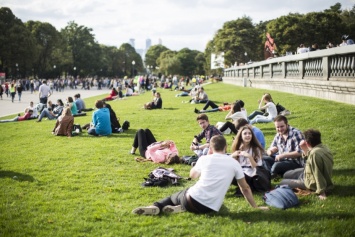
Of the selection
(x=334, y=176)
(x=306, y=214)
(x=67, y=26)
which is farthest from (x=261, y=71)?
(x=67, y=26)

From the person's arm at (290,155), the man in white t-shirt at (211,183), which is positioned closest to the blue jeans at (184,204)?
the man in white t-shirt at (211,183)

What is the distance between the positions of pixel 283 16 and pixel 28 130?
63.1 metres

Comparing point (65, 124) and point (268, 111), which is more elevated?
point (268, 111)

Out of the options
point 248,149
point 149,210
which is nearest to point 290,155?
point 248,149

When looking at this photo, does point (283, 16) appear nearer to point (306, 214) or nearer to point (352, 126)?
point (352, 126)

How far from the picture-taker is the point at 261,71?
3016cm

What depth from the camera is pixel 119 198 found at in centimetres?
655

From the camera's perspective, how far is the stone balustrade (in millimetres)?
12703

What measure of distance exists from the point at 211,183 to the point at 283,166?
2734 mm

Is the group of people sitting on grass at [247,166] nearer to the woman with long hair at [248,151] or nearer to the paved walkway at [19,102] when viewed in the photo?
the woman with long hair at [248,151]

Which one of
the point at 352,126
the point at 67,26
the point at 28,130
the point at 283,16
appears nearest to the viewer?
the point at 352,126

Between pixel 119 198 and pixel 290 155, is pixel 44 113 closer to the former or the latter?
pixel 119 198

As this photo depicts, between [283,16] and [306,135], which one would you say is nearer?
[306,135]

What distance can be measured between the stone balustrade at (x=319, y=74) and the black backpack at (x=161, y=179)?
7871 millimetres
